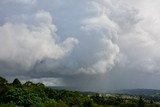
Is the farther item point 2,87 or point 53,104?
point 2,87

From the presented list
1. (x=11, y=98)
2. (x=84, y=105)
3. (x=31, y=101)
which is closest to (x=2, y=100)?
(x=11, y=98)

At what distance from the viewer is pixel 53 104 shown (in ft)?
530

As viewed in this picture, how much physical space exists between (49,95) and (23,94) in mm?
42809

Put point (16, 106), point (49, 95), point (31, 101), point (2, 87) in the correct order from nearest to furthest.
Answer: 1. point (16, 106)
2. point (31, 101)
3. point (2, 87)
4. point (49, 95)

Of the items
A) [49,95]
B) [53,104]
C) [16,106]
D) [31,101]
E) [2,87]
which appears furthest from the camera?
[49,95]

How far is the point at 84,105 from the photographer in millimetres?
178750

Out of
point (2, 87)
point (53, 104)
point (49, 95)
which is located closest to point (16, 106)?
point (53, 104)

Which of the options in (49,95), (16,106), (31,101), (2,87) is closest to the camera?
(16,106)

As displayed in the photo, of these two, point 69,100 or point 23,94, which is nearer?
point 23,94

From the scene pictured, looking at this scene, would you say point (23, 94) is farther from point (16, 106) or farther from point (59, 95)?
point (59, 95)

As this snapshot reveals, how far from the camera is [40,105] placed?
146875 millimetres

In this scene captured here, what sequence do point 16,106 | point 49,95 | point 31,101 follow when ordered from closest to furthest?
1. point 16,106
2. point 31,101
3. point 49,95

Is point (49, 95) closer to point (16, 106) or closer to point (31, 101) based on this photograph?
point (31, 101)

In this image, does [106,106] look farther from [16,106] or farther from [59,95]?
[16,106]
